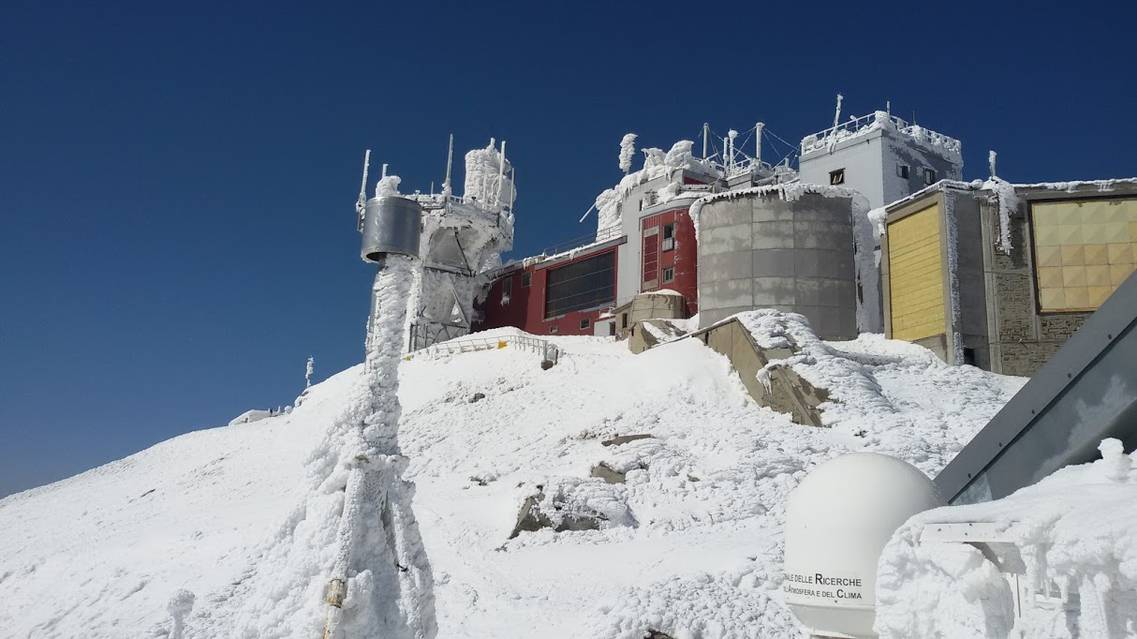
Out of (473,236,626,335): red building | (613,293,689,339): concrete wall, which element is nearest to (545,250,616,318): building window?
(473,236,626,335): red building

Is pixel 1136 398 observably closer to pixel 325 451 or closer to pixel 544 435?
pixel 325 451

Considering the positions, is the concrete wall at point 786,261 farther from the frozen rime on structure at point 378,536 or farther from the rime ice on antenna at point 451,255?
the frozen rime on structure at point 378,536

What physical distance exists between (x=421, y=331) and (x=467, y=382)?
658 inches

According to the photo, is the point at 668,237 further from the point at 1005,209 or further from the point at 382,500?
the point at 382,500

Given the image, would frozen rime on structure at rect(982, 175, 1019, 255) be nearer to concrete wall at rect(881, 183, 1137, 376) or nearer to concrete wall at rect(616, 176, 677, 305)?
concrete wall at rect(881, 183, 1137, 376)

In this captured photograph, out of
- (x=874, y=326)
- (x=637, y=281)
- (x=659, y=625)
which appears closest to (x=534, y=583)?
(x=659, y=625)

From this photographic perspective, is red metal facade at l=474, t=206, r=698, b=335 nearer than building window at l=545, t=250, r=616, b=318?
Yes

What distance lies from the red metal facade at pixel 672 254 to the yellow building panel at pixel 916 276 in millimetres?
10660

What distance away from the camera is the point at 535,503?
17328 mm

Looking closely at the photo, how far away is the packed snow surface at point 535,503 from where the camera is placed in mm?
11062

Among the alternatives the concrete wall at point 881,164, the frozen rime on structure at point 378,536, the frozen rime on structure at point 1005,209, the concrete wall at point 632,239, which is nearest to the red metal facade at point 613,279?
the concrete wall at point 632,239

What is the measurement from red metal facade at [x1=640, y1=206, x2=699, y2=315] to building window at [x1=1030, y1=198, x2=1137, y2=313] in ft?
50.4

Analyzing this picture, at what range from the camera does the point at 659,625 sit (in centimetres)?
1111

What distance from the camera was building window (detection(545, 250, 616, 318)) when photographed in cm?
4634
